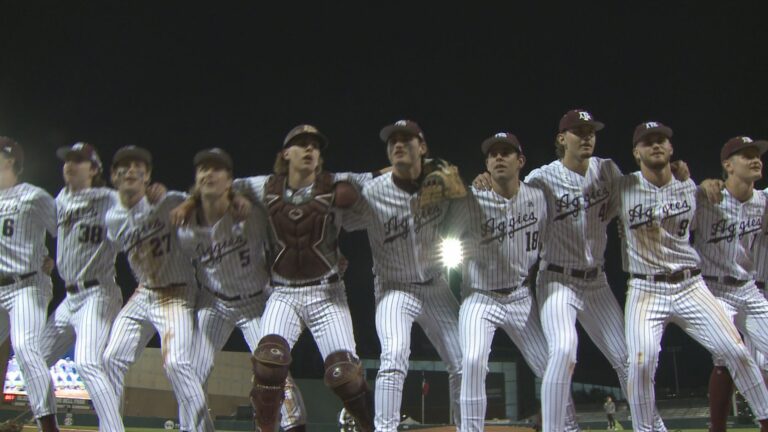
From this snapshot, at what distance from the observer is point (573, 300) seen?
5.27m

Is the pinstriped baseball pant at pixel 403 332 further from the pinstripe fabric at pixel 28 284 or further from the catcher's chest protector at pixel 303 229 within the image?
the pinstripe fabric at pixel 28 284

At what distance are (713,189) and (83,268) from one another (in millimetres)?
5436

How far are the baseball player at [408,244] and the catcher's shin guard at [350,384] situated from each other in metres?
0.39

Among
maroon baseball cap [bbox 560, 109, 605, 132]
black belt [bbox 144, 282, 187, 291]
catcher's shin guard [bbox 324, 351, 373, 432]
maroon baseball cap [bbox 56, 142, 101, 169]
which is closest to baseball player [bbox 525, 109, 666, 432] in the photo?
maroon baseball cap [bbox 560, 109, 605, 132]

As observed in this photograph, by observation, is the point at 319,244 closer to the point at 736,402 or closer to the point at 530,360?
the point at 530,360

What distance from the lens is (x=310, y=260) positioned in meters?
5.20

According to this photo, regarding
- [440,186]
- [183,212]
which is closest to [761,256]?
[440,186]

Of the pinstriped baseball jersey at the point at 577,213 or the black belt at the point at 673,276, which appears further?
the pinstriped baseball jersey at the point at 577,213

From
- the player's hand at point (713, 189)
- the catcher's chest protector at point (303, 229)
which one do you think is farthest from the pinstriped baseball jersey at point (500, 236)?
the player's hand at point (713, 189)


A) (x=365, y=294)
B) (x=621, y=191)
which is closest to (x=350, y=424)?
(x=621, y=191)

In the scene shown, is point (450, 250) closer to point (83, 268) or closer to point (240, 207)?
point (240, 207)

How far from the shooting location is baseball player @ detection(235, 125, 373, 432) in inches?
197

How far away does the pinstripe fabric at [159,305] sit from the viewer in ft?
17.3

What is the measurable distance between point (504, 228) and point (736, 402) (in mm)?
12241
